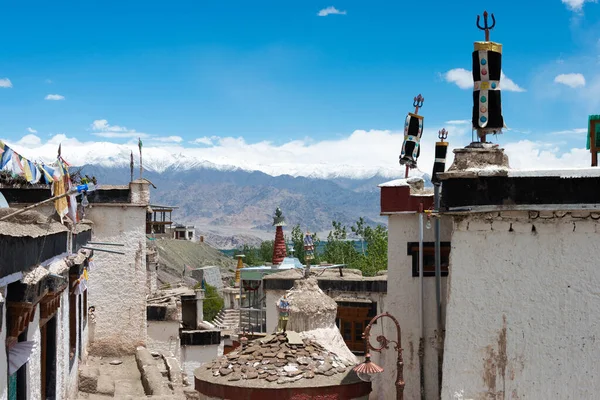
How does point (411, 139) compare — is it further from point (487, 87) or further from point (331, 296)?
point (331, 296)

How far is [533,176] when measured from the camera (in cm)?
898

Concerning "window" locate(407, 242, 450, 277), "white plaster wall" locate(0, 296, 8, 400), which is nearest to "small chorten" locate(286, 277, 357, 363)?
"window" locate(407, 242, 450, 277)

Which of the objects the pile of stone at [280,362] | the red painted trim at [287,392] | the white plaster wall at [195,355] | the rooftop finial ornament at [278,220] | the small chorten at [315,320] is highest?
the rooftop finial ornament at [278,220]

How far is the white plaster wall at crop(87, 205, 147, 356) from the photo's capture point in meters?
23.5

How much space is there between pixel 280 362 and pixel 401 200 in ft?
11.4

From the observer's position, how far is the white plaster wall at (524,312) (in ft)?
28.7

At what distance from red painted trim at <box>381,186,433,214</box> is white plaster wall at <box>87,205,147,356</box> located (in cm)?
1191

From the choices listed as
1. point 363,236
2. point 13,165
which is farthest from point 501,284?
point 363,236

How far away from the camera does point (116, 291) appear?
23578mm

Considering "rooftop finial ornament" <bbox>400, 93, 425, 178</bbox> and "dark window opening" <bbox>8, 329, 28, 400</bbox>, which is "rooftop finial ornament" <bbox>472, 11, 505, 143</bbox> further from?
"dark window opening" <bbox>8, 329, 28, 400</bbox>

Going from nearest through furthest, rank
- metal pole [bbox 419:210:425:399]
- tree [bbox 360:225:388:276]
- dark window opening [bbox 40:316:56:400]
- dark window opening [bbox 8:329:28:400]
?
dark window opening [bbox 8:329:28:400] → metal pole [bbox 419:210:425:399] → dark window opening [bbox 40:316:56:400] → tree [bbox 360:225:388:276]

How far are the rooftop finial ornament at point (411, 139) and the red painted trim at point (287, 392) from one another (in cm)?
413

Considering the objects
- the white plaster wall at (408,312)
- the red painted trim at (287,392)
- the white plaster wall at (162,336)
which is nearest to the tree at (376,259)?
the white plaster wall at (162,336)

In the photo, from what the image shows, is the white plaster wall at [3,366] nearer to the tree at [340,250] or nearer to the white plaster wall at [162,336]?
the white plaster wall at [162,336]
